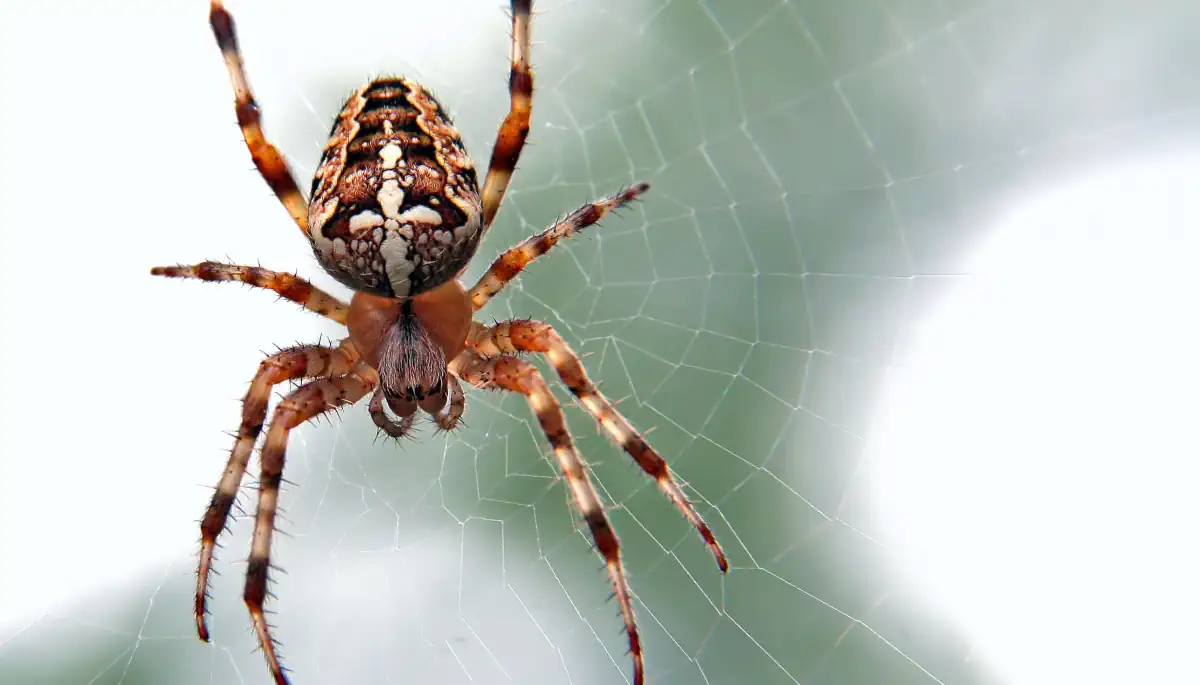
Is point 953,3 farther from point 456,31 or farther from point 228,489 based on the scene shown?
point 228,489

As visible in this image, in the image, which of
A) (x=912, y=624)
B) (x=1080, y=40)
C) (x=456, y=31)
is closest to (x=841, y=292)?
(x=1080, y=40)

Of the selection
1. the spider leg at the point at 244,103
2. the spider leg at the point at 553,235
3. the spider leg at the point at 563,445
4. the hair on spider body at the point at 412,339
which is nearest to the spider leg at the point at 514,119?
the spider leg at the point at 553,235

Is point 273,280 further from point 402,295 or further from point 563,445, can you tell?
point 563,445

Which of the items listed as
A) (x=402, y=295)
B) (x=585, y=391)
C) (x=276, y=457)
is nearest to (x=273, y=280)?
(x=402, y=295)

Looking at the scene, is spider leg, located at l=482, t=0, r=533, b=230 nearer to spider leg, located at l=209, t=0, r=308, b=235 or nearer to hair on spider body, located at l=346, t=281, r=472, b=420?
hair on spider body, located at l=346, t=281, r=472, b=420

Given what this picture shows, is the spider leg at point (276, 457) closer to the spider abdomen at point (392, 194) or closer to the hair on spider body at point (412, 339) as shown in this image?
the hair on spider body at point (412, 339)

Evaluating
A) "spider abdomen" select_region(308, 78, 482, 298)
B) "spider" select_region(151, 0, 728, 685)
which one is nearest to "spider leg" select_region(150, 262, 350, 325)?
"spider" select_region(151, 0, 728, 685)
